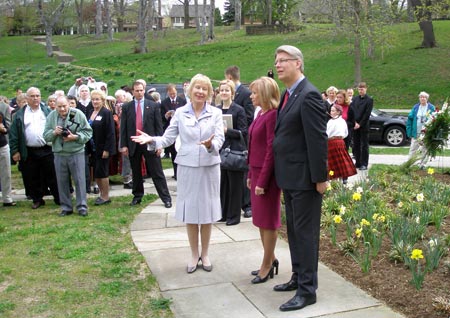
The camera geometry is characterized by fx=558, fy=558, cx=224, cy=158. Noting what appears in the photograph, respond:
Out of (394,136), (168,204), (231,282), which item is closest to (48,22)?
(394,136)

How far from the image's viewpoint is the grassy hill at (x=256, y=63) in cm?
2908

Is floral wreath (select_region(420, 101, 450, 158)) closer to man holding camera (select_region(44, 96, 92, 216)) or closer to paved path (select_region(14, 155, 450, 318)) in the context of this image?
paved path (select_region(14, 155, 450, 318))

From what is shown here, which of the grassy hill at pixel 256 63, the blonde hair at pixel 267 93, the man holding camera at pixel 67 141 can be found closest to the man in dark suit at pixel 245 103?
the man holding camera at pixel 67 141

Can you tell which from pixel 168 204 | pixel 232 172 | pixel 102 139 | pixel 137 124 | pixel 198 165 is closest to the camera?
pixel 198 165

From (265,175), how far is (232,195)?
8.63 ft

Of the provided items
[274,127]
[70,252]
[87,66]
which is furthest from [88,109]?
[87,66]

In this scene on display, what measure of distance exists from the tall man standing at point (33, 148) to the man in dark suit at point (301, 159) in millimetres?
5588

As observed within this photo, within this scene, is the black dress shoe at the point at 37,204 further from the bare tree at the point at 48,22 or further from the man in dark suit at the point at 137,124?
the bare tree at the point at 48,22

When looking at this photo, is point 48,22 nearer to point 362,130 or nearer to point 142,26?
point 142,26

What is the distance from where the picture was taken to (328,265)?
226 inches

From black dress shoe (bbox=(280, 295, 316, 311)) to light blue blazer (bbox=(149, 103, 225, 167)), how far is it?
163cm

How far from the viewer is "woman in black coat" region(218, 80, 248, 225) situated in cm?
737

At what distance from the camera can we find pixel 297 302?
461 centimetres

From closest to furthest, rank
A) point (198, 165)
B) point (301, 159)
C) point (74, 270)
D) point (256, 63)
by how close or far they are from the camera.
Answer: point (301, 159), point (198, 165), point (74, 270), point (256, 63)
